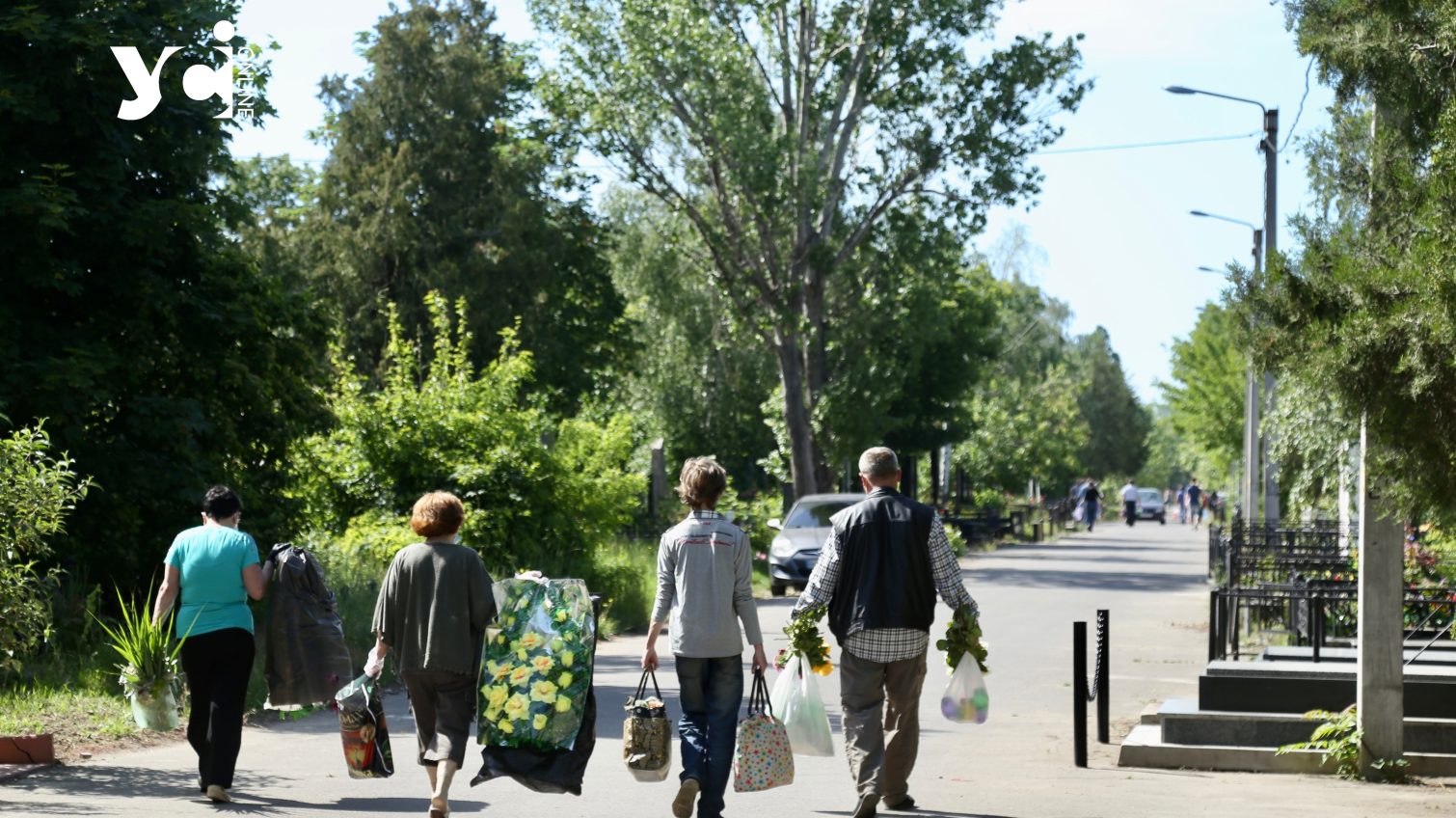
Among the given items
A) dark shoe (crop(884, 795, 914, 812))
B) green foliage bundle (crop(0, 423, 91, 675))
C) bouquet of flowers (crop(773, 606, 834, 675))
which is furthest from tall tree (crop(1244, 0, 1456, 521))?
green foliage bundle (crop(0, 423, 91, 675))

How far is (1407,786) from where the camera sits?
10188 mm

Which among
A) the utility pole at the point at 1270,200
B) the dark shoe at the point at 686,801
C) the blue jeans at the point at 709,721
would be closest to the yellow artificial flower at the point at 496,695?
the blue jeans at the point at 709,721

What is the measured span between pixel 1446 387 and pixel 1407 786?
271 centimetres

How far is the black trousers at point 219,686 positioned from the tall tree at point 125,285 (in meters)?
6.82

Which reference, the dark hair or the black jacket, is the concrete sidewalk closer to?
the black jacket

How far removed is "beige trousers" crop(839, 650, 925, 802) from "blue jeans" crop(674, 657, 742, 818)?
1.89 feet

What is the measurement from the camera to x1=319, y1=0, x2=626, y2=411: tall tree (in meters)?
41.8

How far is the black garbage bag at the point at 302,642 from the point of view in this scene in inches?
375

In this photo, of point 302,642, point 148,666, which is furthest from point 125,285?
point 302,642

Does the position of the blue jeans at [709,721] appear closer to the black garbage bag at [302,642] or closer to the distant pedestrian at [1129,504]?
the black garbage bag at [302,642]

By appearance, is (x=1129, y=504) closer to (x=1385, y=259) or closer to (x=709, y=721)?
(x=1385, y=259)

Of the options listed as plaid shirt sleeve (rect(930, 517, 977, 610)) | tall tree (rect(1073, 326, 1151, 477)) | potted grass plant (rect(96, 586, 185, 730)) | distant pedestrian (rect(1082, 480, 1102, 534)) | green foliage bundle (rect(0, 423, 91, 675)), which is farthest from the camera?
tall tree (rect(1073, 326, 1151, 477))

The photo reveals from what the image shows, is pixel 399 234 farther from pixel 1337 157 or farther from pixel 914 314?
pixel 1337 157

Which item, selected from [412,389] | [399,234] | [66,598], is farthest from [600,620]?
[399,234]
